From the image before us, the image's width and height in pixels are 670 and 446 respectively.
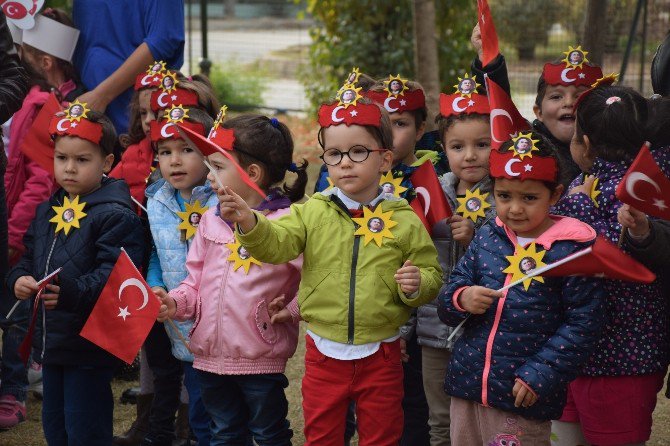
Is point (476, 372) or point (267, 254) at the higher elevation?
point (267, 254)

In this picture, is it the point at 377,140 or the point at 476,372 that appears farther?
the point at 377,140

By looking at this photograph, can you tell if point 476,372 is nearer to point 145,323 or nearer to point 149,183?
point 145,323

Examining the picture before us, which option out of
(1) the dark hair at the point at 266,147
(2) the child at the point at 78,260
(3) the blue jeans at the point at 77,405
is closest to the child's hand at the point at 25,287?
(2) the child at the point at 78,260

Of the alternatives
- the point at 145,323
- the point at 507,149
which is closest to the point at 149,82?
the point at 145,323

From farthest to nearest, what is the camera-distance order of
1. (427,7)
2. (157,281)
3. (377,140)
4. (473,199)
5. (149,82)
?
(427,7)
(149,82)
(157,281)
(473,199)
(377,140)

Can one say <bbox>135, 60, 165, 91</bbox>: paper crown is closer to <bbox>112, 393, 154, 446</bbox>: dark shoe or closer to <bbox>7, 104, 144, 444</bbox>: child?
<bbox>7, 104, 144, 444</bbox>: child

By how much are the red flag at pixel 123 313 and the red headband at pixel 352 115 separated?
98 centimetres

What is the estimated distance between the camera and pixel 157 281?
15.8 feet

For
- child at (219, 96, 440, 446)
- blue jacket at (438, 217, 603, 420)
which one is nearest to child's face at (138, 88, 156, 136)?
child at (219, 96, 440, 446)

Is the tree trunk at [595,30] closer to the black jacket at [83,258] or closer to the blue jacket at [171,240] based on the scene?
the blue jacket at [171,240]

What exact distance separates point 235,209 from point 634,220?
137 centimetres

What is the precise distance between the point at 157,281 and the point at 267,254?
109 centimetres

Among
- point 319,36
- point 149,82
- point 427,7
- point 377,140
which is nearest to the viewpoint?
point 377,140

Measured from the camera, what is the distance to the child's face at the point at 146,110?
206 inches
